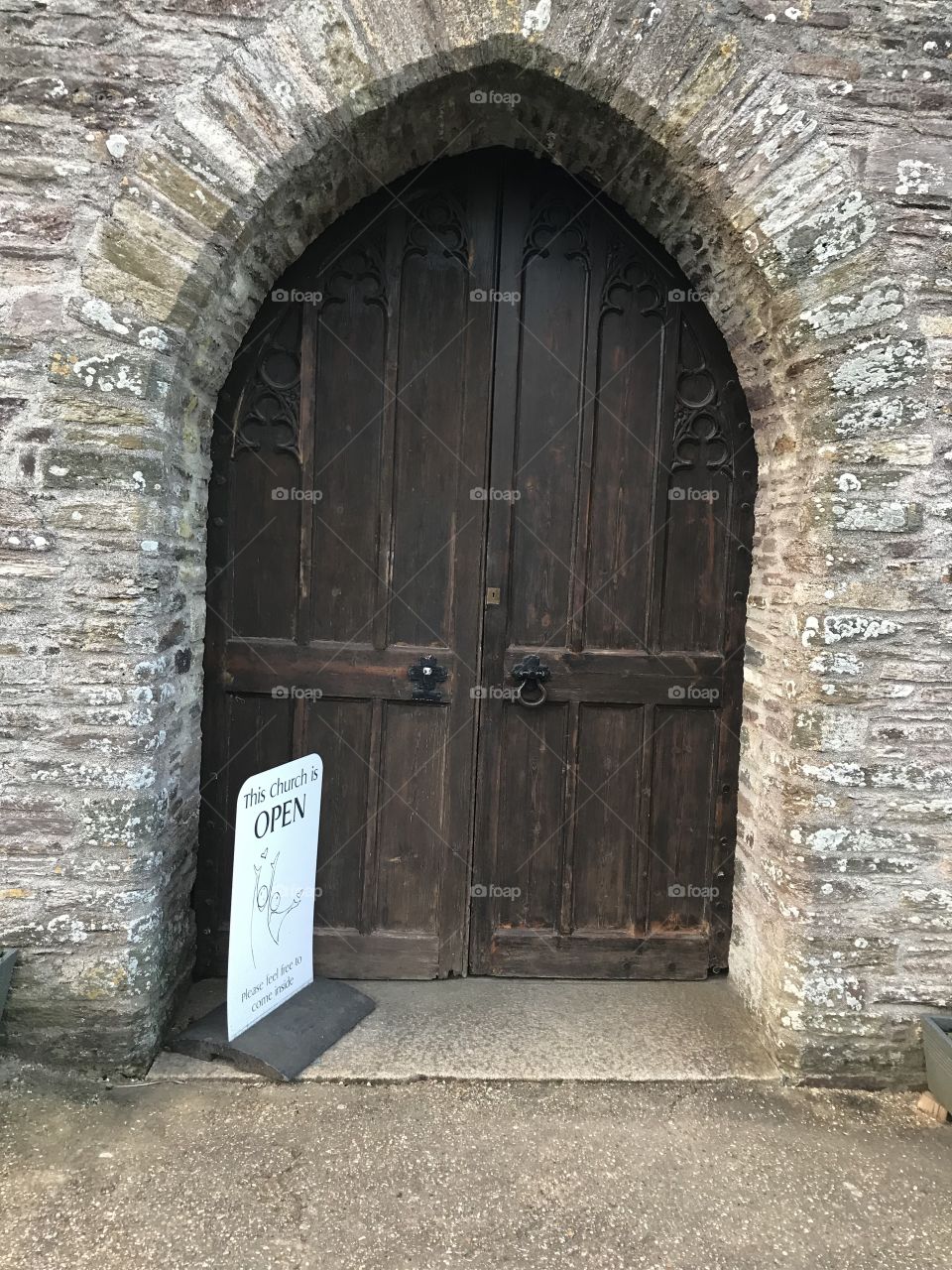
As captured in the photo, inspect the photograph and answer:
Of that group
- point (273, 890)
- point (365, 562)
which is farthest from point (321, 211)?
point (273, 890)

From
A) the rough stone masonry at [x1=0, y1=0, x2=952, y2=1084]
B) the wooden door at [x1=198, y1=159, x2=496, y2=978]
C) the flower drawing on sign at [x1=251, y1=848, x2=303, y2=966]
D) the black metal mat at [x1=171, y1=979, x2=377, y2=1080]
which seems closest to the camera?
the rough stone masonry at [x1=0, y1=0, x2=952, y2=1084]

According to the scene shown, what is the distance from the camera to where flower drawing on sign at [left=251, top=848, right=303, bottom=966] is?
273 cm

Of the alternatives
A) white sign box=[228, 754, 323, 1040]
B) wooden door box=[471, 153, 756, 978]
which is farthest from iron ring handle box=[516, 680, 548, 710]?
white sign box=[228, 754, 323, 1040]

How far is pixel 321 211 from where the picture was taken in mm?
2775

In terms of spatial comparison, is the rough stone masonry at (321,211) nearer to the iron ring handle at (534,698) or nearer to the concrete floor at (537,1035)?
the concrete floor at (537,1035)

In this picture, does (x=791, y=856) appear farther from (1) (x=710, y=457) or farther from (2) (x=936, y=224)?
(2) (x=936, y=224)

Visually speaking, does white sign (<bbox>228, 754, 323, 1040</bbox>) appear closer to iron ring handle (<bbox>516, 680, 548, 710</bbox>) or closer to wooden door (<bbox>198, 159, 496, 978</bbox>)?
wooden door (<bbox>198, 159, 496, 978</bbox>)

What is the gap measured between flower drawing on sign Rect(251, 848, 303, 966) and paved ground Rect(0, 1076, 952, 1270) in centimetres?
47

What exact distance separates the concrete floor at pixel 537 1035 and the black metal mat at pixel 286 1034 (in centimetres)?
4

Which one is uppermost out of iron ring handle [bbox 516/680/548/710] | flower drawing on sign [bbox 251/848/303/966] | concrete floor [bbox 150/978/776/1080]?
iron ring handle [bbox 516/680/548/710]

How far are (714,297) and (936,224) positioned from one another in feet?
2.29

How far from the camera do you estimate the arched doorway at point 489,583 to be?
302 cm

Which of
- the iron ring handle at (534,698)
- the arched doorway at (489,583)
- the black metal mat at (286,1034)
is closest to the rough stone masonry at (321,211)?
the black metal mat at (286,1034)

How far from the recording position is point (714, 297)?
2.88m
